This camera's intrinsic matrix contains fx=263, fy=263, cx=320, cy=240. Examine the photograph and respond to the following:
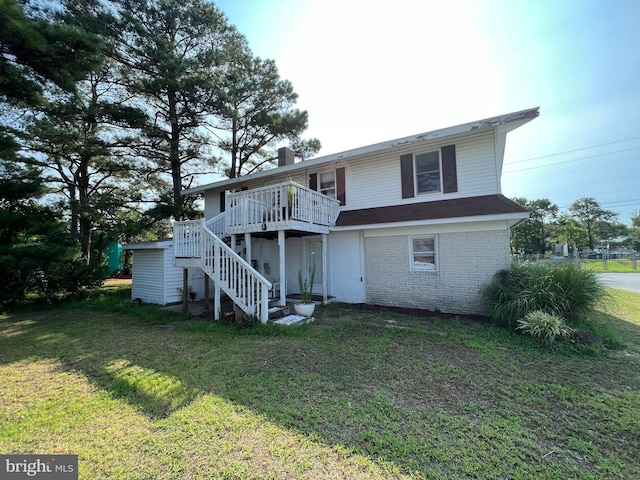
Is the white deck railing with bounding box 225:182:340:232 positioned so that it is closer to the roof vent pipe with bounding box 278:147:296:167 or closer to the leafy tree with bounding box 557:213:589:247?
the roof vent pipe with bounding box 278:147:296:167

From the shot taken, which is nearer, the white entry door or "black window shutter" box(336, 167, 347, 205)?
"black window shutter" box(336, 167, 347, 205)

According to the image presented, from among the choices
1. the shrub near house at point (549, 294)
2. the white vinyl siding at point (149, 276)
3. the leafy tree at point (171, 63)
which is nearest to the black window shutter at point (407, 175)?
the shrub near house at point (549, 294)

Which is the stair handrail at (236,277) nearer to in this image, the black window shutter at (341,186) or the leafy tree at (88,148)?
the black window shutter at (341,186)

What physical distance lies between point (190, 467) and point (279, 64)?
63.5 feet

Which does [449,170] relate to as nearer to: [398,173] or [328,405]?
[398,173]

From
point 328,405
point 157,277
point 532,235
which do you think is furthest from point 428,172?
point 532,235

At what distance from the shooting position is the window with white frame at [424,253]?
808 centimetres

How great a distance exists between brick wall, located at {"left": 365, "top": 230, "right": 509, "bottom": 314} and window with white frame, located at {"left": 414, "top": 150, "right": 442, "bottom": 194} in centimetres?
160

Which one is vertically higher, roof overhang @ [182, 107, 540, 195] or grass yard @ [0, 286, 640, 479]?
roof overhang @ [182, 107, 540, 195]

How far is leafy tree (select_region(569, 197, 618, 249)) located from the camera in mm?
47719

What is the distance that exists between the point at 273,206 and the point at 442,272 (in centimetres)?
544

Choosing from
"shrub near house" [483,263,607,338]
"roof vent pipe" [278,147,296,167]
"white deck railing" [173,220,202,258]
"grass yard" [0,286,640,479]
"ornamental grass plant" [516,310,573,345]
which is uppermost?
"roof vent pipe" [278,147,296,167]

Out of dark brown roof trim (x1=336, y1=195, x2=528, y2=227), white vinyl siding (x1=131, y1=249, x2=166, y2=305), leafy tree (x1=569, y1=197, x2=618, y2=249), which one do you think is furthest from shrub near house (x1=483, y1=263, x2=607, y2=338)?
leafy tree (x1=569, y1=197, x2=618, y2=249)

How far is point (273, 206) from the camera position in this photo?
7930 mm
